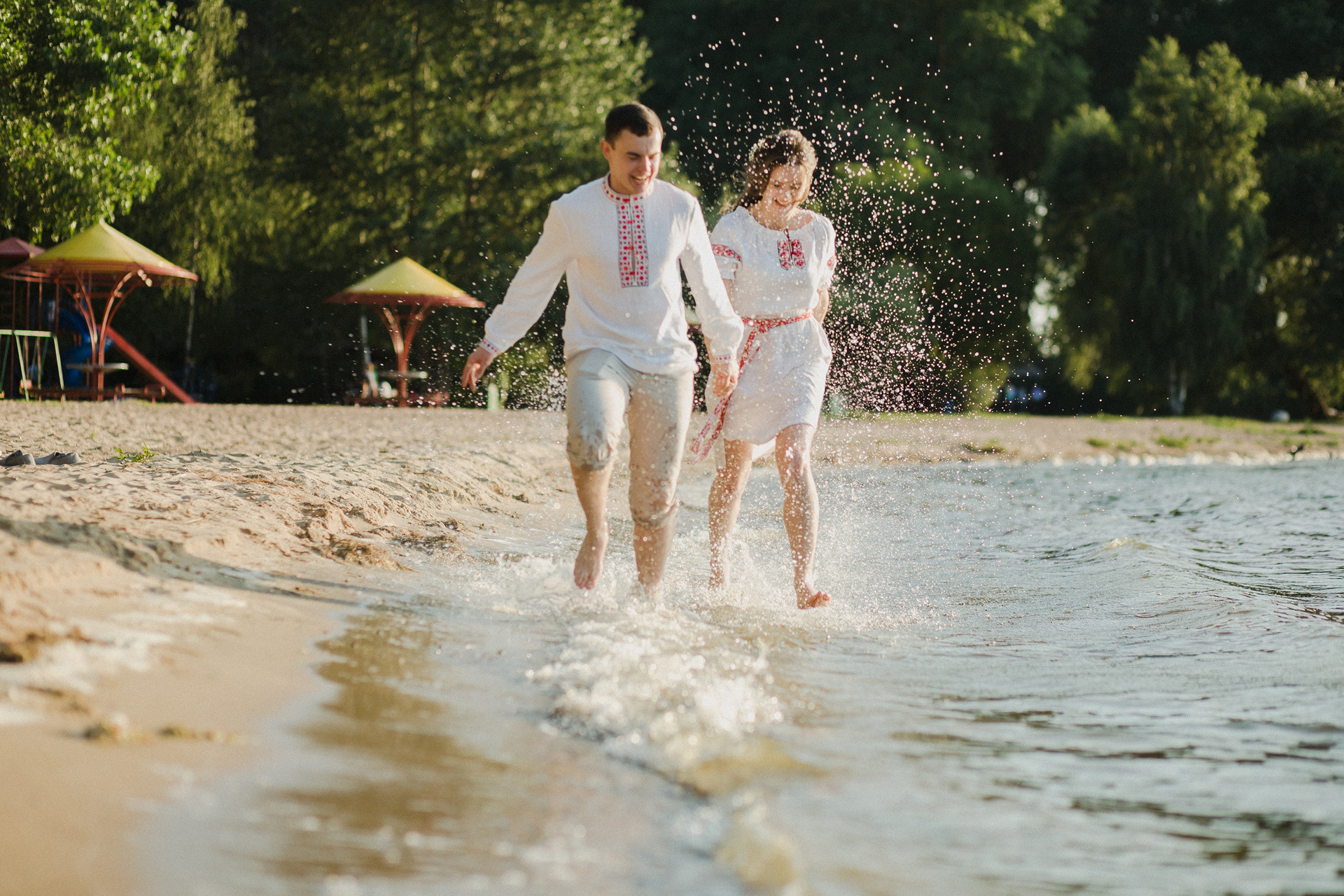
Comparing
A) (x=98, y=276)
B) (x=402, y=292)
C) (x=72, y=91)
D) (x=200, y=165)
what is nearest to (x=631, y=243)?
(x=72, y=91)

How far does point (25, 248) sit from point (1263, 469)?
18.6 m

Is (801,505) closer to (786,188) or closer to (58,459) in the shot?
(786,188)

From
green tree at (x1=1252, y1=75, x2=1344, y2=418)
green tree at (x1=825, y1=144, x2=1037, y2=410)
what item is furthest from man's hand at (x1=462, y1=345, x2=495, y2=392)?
green tree at (x1=1252, y1=75, x2=1344, y2=418)

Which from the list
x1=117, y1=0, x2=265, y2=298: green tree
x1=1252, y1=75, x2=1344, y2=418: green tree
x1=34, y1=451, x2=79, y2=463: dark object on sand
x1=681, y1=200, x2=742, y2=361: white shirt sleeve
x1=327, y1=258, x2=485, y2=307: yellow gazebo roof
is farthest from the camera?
x1=1252, y1=75, x2=1344, y2=418: green tree

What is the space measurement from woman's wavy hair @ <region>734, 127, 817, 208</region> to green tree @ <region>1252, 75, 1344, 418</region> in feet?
102

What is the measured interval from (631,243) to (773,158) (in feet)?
3.29

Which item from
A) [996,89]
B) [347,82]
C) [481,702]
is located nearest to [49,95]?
[347,82]

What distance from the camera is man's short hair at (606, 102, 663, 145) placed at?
448 centimetres

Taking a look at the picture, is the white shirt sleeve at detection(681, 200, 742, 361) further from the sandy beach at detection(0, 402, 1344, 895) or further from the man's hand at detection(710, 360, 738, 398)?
the sandy beach at detection(0, 402, 1344, 895)

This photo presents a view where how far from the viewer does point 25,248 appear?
1933 cm

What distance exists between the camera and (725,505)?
549 cm

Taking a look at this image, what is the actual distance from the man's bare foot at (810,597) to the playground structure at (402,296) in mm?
Answer: 15913

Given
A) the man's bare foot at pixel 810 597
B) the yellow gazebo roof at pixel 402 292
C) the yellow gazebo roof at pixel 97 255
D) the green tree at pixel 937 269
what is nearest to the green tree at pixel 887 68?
the green tree at pixel 937 269

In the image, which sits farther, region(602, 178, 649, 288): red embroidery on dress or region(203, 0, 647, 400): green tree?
region(203, 0, 647, 400): green tree
